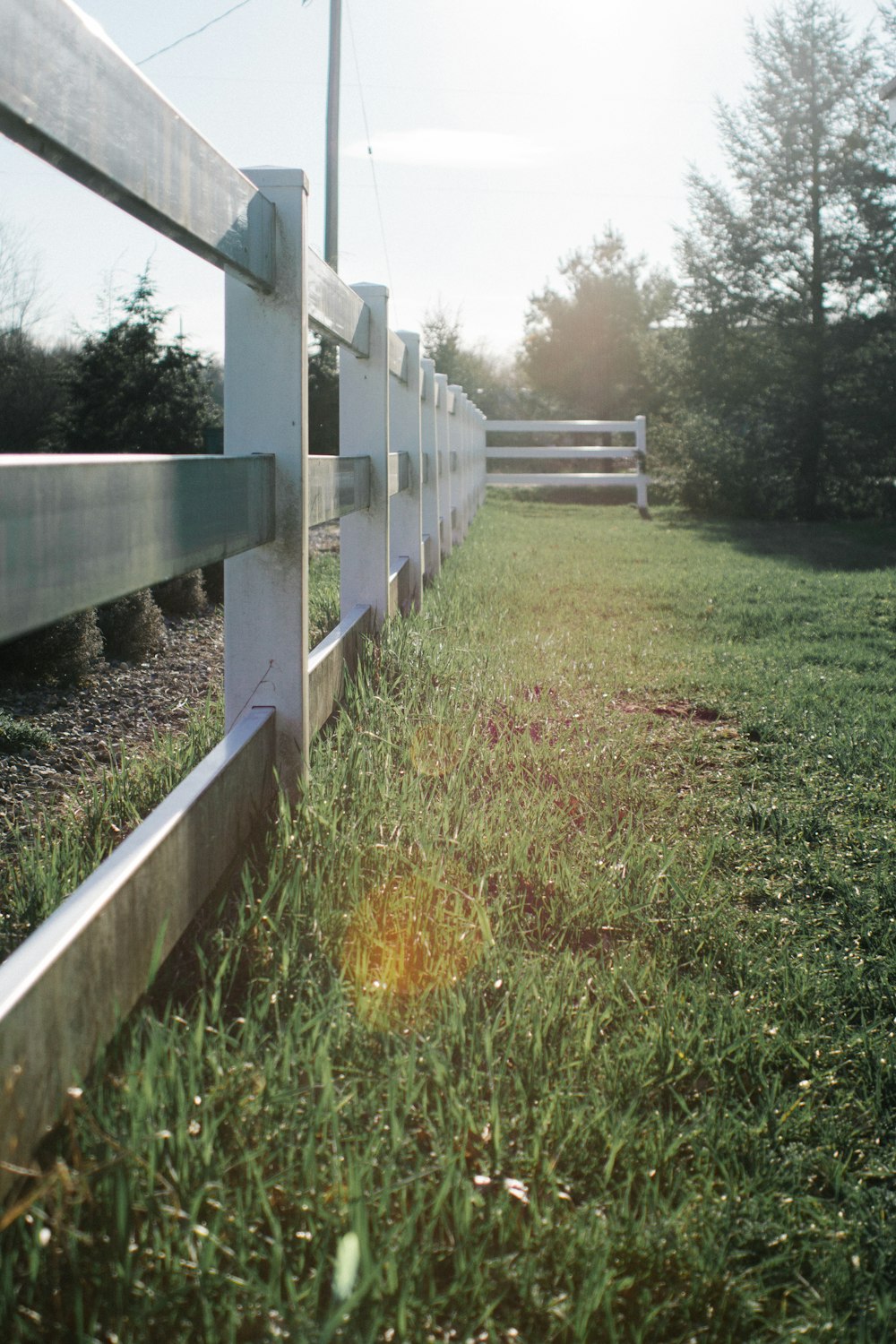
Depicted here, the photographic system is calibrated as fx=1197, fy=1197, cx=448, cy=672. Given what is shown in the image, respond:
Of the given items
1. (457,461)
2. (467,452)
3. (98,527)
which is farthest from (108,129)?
(467,452)

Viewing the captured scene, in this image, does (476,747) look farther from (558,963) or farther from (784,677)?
(784,677)

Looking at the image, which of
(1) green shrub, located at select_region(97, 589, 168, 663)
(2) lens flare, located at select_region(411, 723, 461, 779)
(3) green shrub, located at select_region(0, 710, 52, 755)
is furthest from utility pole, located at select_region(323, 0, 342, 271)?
(2) lens flare, located at select_region(411, 723, 461, 779)

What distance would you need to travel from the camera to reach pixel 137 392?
11773mm

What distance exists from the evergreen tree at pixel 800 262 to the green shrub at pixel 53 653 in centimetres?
1465

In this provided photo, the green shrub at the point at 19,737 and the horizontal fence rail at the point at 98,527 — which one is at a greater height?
the horizontal fence rail at the point at 98,527

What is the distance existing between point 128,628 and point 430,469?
209cm

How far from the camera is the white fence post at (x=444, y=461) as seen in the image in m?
7.69

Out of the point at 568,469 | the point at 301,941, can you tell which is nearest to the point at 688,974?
the point at 301,941

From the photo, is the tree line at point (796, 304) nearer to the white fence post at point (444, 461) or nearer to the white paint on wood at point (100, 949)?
the white fence post at point (444, 461)

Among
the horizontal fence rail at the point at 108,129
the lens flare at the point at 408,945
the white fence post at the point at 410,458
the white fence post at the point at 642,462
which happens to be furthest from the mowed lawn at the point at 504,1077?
the white fence post at the point at 642,462

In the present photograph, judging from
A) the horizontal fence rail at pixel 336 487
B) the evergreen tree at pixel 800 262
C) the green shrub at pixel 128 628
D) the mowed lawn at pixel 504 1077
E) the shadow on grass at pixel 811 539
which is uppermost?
the evergreen tree at pixel 800 262

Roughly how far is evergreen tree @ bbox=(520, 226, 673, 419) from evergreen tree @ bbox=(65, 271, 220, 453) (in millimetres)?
25286

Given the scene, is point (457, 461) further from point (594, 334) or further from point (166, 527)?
point (594, 334)

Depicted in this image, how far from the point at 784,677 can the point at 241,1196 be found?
3663mm
